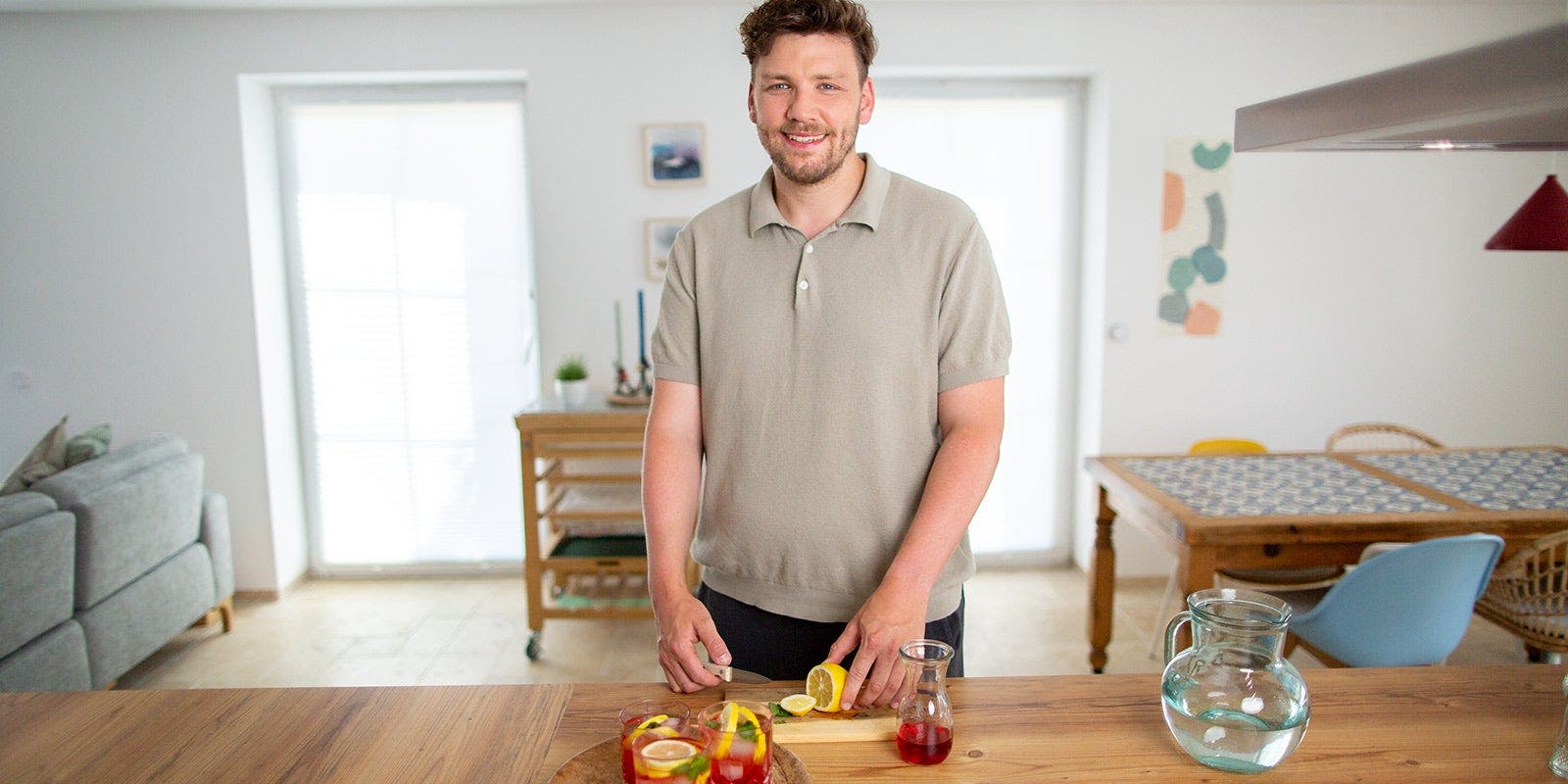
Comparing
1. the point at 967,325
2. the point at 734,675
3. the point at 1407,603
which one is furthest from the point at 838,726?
the point at 1407,603

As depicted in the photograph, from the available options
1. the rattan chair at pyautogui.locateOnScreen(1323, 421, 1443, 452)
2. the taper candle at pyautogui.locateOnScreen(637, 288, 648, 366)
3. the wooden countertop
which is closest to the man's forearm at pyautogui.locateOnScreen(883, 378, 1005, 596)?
the wooden countertop

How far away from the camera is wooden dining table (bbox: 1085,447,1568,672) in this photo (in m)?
2.43

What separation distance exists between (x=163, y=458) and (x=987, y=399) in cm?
305

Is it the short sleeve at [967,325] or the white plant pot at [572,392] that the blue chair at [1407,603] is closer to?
the short sleeve at [967,325]

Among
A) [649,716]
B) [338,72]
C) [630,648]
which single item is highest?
[338,72]

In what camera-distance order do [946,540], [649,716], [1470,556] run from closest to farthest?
[649,716]
[946,540]
[1470,556]

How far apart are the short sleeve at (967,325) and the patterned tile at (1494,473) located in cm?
191

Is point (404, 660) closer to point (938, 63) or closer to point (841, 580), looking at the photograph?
point (841, 580)

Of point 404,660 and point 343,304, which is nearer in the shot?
point 404,660

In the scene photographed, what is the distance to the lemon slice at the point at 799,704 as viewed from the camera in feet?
3.74

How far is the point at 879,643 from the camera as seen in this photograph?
122 cm

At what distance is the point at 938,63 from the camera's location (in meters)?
3.69

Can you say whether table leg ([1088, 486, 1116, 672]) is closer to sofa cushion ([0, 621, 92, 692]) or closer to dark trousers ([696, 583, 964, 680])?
dark trousers ([696, 583, 964, 680])

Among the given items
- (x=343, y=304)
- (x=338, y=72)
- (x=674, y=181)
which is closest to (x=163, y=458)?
(x=343, y=304)
